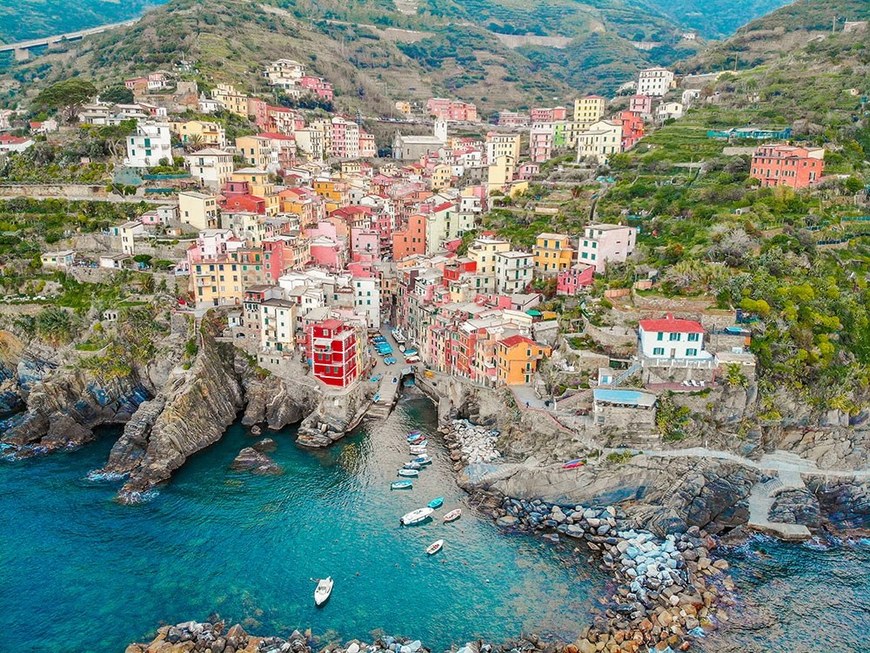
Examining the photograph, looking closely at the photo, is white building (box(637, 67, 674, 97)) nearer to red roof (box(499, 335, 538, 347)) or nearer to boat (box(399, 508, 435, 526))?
red roof (box(499, 335, 538, 347))

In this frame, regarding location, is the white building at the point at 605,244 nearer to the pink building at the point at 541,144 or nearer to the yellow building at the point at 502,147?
the pink building at the point at 541,144

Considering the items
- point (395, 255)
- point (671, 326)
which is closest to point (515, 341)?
point (671, 326)

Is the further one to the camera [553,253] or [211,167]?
[211,167]

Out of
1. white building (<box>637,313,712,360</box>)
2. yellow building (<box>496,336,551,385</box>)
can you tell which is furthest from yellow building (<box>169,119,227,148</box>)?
white building (<box>637,313,712,360</box>)

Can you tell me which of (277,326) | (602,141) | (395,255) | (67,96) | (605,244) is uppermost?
(67,96)

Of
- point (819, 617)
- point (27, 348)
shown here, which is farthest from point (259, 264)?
point (819, 617)

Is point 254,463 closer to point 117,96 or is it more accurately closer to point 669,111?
point 117,96

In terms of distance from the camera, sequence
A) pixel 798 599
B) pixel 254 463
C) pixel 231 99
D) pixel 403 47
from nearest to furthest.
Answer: pixel 798 599
pixel 254 463
pixel 231 99
pixel 403 47

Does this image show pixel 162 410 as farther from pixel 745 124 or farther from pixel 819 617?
pixel 745 124
